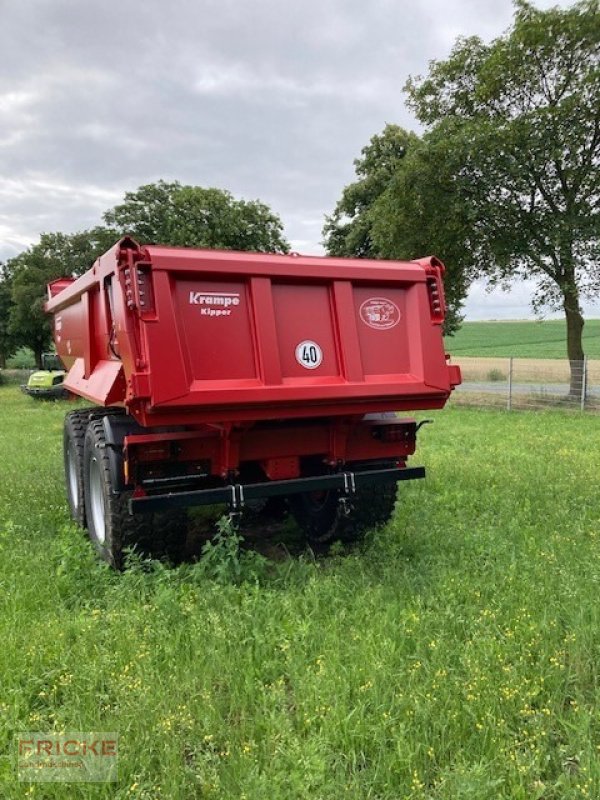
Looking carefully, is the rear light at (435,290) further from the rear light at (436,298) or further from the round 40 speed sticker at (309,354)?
the round 40 speed sticker at (309,354)

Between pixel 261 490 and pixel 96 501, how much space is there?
5.09 feet

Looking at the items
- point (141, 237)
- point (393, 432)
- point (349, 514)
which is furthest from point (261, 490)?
point (141, 237)

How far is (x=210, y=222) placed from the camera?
30.4 m

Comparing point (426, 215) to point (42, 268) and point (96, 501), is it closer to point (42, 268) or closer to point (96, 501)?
point (96, 501)

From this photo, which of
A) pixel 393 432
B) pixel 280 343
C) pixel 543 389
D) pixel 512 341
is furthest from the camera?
pixel 512 341

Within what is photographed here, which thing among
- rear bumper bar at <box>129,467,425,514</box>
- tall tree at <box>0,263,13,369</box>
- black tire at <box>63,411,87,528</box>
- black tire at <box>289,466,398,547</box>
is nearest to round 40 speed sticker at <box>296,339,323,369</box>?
rear bumper bar at <box>129,467,425,514</box>

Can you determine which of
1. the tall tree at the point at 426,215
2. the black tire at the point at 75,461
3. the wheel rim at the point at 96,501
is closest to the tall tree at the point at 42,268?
the tall tree at the point at 426,215

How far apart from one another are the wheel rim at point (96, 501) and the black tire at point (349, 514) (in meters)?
1.71

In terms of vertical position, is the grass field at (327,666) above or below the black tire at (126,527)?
below

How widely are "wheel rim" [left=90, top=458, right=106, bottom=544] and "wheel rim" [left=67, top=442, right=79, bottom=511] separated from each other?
58 cm

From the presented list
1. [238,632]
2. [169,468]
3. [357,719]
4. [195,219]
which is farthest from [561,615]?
[195,219]

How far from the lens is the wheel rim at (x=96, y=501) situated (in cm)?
481

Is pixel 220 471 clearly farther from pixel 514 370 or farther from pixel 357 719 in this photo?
pixel 514 370

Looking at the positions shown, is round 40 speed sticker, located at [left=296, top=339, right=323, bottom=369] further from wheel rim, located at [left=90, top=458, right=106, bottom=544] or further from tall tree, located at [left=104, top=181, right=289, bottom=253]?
tall tree, located at [left=104, top=181, right=289, bottom=253]
